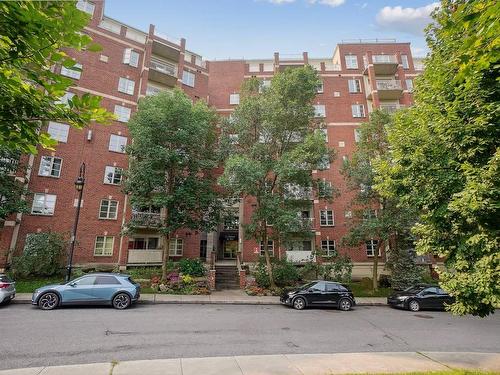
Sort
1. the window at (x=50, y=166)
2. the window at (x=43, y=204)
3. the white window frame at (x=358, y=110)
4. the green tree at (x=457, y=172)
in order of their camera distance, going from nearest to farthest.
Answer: the green tree at (x=457, y=172)
the window at (x=43, y=204)
the window at (x=50, y=166)
the white window frame at (x=358, y=110)

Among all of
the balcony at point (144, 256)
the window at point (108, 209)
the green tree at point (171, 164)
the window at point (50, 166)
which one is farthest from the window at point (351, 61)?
the window at point (50, 166)

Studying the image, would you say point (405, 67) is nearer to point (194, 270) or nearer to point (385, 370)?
point (194, 270)

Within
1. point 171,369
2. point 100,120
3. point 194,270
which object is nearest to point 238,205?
point 194,270

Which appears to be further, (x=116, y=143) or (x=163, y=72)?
(x=163, y=72)

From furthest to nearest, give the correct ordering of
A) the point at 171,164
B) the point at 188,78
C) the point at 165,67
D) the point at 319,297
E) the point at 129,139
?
1. the point at 188,78
2. the point at 165,67
3. the point at 129,139
4. the point at 171,164
5. the point at 319,297

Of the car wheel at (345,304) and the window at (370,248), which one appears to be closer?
the car wheel at (345,304)

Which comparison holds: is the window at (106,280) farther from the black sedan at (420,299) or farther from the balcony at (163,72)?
the balcony at (163,72)

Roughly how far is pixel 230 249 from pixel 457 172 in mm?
26100

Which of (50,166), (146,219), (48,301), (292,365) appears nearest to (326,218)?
(146,219)

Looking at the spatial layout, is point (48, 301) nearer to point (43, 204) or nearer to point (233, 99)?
point (43, 204)

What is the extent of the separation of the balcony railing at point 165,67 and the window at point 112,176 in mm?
11268

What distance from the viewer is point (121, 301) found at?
533 inches

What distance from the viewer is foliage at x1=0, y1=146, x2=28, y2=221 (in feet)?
58.7

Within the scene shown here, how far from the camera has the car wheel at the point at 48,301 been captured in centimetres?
1245
